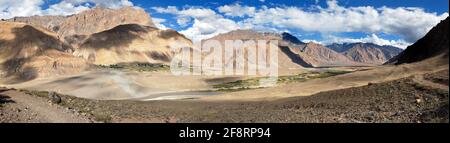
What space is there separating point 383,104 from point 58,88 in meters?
124

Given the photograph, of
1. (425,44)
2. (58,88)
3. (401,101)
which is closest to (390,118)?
(401,101)

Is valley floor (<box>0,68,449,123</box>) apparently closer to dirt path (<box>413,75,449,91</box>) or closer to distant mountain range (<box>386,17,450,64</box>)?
dirt path (<box>413,75,449,91</box>)

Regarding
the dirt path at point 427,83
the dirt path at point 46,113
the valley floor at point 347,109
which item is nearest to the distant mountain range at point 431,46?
the dirt path at point 427,83

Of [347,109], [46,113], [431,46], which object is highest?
[431,46]

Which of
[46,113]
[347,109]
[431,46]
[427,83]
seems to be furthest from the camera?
[431,46]

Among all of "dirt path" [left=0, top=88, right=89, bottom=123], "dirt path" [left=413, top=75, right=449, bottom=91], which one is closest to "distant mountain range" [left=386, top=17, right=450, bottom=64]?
"dirt path" [left=413, top=75, right=449, bottom=91]

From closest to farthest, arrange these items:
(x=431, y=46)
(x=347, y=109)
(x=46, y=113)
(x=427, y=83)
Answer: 1. (x=347, y=109)
2. (x=46, y=113)
3. (x=427, y=83)
4. (x=431, y=46)

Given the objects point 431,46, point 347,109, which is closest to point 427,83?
point 347,109

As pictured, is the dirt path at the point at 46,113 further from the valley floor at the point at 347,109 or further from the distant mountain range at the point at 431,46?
the distant mountain range at the point at 431,46

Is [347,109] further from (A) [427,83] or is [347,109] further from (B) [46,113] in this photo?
(B) [46,113]

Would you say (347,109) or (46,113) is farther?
(46,113)
